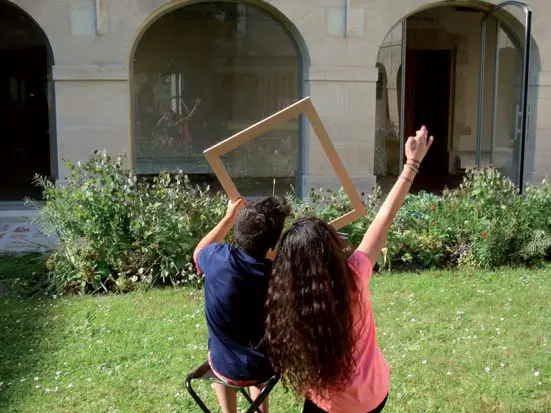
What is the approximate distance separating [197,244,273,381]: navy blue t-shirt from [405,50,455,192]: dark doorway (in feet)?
41.9

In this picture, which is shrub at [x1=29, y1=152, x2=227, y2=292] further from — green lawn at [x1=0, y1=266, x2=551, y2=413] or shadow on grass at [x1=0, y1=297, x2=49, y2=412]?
shadow on grass at [x1=0, y1=297, x2=49, y2=412]

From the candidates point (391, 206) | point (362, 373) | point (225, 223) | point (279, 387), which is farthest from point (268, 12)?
point (362, 373)

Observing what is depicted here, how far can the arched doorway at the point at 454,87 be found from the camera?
11.4 m

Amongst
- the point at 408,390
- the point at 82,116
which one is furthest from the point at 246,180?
the point at 408,390

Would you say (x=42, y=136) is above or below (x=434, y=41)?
below

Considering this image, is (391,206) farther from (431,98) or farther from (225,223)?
(431,98)

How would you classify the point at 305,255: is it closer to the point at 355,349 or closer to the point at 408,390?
the point at 355,349

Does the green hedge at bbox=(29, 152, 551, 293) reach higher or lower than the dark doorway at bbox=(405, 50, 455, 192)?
→ lower

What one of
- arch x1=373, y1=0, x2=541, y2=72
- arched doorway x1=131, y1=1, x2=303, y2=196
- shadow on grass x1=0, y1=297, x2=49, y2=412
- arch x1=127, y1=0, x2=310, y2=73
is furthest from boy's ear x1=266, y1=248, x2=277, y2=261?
arched doorway x1=131, y1=1, x2=303, y2=196

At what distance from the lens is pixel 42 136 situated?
1580 centimetres

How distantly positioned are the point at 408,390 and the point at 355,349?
183cm

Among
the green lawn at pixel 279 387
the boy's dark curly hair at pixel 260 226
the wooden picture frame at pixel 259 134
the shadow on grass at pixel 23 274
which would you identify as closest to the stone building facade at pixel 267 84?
the shadow on grass at pixel 23 274

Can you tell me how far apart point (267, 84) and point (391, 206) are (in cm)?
1203

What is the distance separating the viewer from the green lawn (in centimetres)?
389
